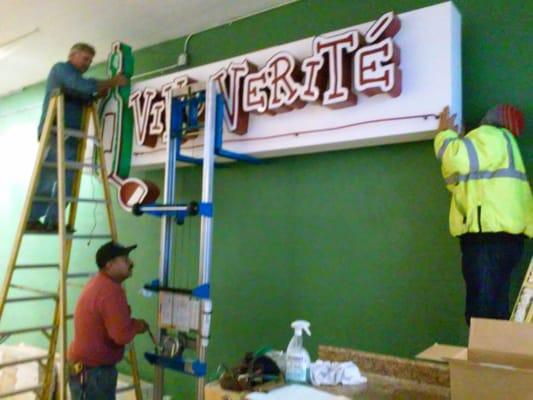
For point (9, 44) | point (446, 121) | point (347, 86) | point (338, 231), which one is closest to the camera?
point (446, 121)

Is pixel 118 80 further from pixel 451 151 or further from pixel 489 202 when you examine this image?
pixel 489 202

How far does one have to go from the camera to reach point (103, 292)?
2727 millimetres

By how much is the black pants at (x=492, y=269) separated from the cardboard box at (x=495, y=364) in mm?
510

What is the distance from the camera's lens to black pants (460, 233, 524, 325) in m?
2.20

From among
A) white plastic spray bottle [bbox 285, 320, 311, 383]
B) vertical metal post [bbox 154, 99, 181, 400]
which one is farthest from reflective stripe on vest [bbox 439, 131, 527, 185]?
vertical metal post [bbox 154, 99, 181, 400]

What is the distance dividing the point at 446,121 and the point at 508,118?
0.27 meters

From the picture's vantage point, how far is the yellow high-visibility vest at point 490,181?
2.14 metres

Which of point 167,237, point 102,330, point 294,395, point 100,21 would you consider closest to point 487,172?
point 294,395

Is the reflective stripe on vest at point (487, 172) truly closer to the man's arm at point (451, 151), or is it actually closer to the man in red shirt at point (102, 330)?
the man's arm at point (451, 151)

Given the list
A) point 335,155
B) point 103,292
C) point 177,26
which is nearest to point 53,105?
point 177,26

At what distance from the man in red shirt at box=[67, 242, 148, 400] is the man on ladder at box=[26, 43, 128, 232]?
32.1 inches

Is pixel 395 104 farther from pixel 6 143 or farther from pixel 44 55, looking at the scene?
pixel 6 143

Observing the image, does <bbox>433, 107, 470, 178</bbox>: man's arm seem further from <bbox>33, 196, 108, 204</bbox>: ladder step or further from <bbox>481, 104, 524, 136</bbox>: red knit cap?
<bbox>33, 196, 108, 204</bbox>: ladder step

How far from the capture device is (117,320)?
2674 millimetres
